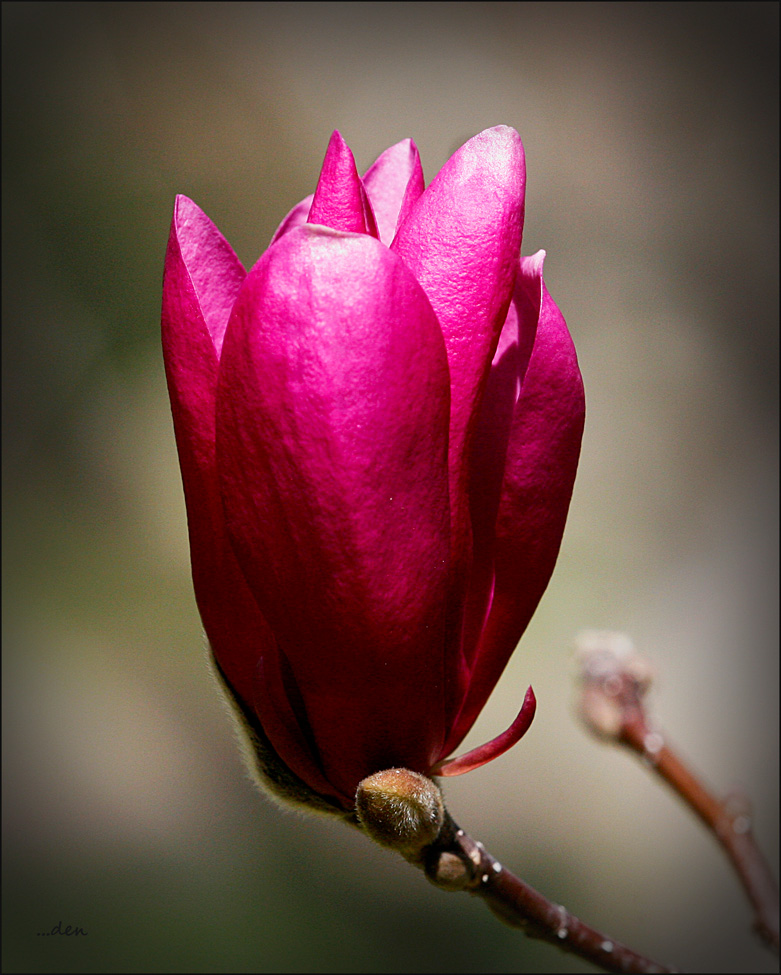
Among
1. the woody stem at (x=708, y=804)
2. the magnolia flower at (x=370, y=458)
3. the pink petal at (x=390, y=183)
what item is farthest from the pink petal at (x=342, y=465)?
the woody stem at (x=708, y=804)

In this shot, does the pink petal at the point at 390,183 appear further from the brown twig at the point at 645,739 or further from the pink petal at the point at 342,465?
the brown twig at the point at 645,739

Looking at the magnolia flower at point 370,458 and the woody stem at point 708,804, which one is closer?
the magnolia flower at point 370,458

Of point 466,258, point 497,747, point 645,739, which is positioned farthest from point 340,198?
point 645,739

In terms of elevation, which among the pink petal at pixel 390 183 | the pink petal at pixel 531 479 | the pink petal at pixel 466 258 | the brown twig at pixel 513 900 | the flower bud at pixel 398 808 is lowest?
the brown twig at pixel 513 900

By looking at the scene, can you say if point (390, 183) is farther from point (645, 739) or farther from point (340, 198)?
point (645, 739)

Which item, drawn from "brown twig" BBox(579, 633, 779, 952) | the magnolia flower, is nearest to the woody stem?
"brown twig" BBox(579, 633, 779, 952)

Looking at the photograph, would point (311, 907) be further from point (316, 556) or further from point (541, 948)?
point (316, 556)

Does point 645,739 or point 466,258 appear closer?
point 466,258
